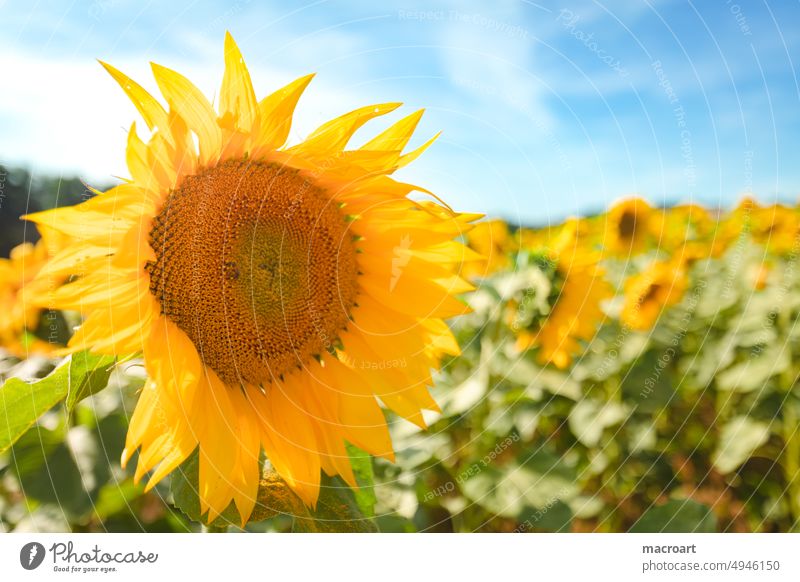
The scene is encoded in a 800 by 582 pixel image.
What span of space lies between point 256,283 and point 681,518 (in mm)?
723

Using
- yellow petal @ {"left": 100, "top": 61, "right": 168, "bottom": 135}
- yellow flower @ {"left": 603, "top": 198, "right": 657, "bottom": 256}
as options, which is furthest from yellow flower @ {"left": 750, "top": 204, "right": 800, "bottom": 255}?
yellow petal @ {"left": 100, "top": 61, "right": 168, "bottom": 135}

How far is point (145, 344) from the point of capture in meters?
0.55

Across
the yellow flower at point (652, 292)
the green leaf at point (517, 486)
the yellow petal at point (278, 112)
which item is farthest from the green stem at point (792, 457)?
the yellow petal at point (278, 112)

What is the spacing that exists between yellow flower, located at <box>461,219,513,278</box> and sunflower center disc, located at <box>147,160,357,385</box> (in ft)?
1.21

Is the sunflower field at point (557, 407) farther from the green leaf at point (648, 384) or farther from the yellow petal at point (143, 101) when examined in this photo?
the yellow petal at point (143, 101)

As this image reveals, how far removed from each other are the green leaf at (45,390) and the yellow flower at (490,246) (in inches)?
23.4

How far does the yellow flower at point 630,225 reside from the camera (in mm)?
1920

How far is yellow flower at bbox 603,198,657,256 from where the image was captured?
1.92 meters

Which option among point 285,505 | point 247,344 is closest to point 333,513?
point 285,505

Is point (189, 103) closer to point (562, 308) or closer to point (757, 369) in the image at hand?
point (562, 308)

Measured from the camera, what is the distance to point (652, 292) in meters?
1.69
